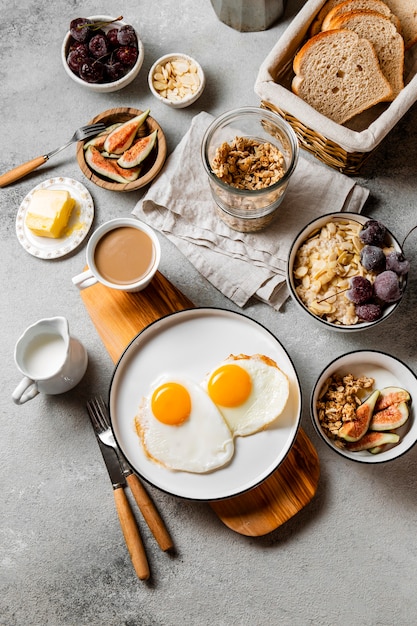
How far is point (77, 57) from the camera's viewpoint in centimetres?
215

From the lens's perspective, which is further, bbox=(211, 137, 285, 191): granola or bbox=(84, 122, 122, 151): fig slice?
bbox=(84, 122, 122, 151): fig slice

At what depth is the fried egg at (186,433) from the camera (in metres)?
1.85

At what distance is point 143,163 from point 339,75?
70 centimetres

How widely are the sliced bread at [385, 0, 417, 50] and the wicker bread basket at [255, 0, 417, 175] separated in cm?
4

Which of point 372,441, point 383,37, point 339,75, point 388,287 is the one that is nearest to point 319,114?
point 339,75

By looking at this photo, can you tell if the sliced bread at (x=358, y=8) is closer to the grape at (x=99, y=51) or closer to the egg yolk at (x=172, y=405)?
the grape at (x=99, y=51)

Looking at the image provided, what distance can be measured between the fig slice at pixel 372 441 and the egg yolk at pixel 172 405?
1.65 feet

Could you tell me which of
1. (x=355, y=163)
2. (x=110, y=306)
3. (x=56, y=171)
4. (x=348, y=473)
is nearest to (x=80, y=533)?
(x=110, y=306)

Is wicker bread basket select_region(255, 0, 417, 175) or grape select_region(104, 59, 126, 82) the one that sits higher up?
grape select_region(104, 59, 126, 82)

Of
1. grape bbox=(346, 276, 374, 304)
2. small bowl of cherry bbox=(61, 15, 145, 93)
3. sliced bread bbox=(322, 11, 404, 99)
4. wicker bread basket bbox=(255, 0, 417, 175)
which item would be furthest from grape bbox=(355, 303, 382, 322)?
small bowl of cherry bbox=(61, 15, 145, 93)

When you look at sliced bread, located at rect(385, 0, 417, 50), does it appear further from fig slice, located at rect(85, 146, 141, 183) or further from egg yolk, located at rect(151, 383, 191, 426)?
egg yolk, located at rect(151, 383, 191, 426)

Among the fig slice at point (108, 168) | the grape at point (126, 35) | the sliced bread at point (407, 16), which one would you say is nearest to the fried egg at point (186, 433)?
the fig slice at point (108, 168)

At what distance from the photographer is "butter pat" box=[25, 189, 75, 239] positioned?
82.4 inches

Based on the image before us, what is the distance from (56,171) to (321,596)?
169cm
